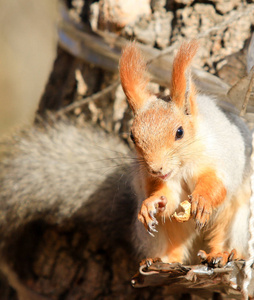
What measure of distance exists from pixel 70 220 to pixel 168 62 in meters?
0.54

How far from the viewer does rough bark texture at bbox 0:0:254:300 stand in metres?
1.37

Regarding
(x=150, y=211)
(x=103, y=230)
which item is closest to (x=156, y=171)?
(x=150, y=211)

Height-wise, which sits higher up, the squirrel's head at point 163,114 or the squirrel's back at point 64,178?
the squirrel's head at point 163,114

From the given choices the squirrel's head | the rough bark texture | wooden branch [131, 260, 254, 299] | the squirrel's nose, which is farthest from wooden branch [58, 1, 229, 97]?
wooden branch [131, 260, 254, 299]

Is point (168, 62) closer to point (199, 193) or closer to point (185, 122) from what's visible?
point (185, 122)

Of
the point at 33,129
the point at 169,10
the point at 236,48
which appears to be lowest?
the point at 33,129

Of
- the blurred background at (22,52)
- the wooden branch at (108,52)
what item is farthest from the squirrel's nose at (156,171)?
the blurred background at (22,52)

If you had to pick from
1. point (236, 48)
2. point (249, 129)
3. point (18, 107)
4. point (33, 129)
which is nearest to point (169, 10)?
point (236, 48)

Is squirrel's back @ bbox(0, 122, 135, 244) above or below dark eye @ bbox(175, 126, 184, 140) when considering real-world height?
below

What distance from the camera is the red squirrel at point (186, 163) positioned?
3.25 feet

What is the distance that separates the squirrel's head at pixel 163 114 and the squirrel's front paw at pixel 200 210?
0.08 meters

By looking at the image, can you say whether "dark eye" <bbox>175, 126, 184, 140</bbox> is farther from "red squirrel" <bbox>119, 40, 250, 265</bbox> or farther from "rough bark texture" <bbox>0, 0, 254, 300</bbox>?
"rough bark texture" <bbox>0, 0, 254, 300</bbox>

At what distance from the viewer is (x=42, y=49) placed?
11.9 feet

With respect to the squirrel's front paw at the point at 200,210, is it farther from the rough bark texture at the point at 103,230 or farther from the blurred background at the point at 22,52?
the blurred background at the point at 22,52
